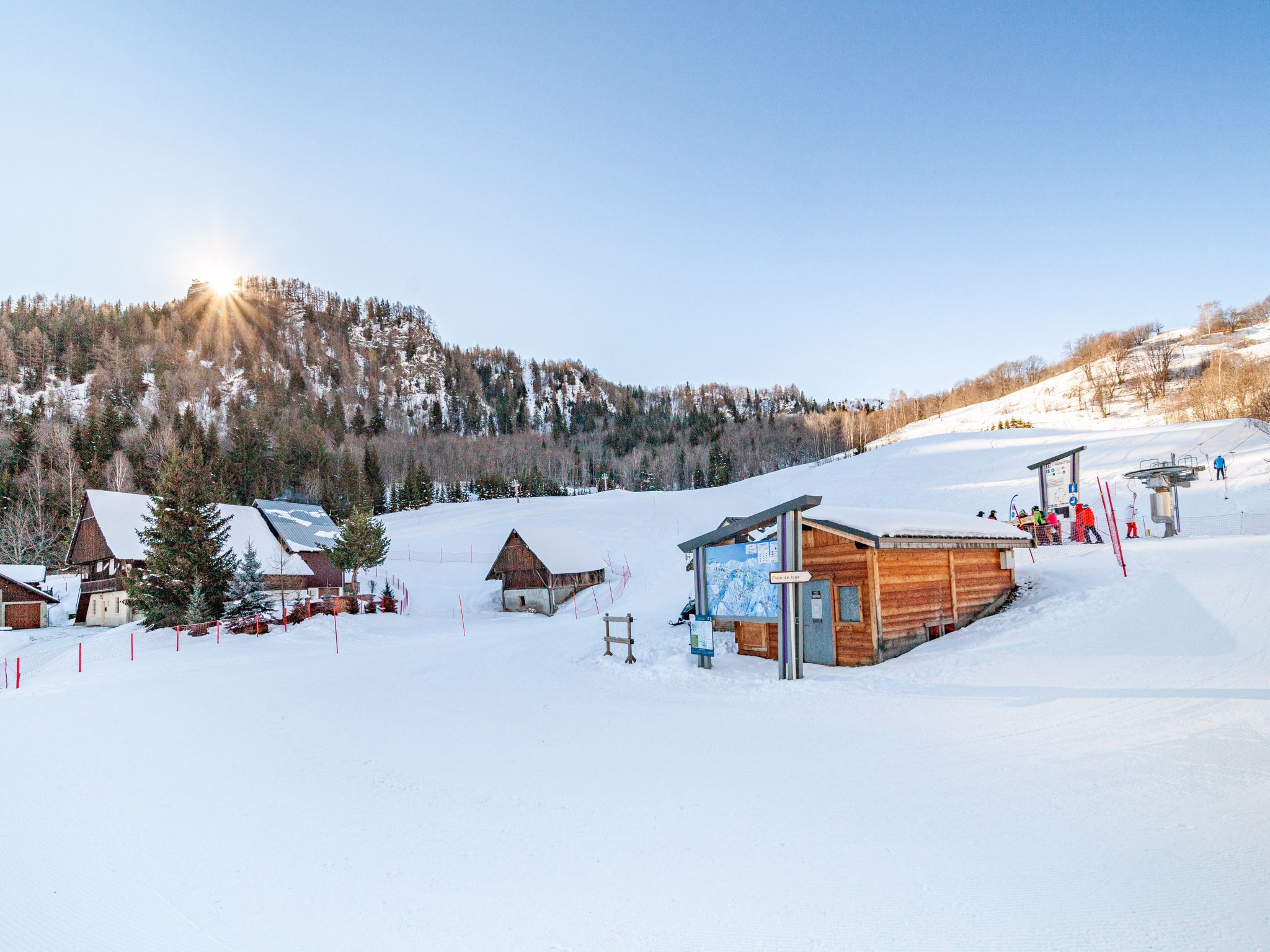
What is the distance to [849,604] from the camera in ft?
43.5

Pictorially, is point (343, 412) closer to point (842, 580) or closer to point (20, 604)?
point (20, 604)

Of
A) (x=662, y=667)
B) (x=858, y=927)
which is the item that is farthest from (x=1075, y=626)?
(x=858, y=927)

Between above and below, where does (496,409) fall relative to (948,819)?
above

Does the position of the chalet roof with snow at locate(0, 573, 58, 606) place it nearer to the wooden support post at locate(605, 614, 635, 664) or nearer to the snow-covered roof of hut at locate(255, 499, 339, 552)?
the snow-covered roof of hut at locate(255, 499, 339, 552)

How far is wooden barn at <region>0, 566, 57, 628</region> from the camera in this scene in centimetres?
3186

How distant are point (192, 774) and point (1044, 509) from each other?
25.2 m

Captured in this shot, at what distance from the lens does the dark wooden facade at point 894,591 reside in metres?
12.8

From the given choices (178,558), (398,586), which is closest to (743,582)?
(178,558)

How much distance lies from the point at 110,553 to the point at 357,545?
12504 mm

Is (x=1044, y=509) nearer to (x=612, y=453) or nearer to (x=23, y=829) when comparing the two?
(x=23, y=829)

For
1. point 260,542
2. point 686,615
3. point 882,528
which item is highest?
point 260,542

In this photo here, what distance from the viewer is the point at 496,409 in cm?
15125

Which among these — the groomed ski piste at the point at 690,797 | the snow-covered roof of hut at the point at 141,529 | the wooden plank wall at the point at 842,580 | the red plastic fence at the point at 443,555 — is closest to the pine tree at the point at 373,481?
the red plastic fence at the point at 443,555

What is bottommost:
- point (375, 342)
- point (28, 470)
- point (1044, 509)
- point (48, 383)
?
point (1044, 509)
